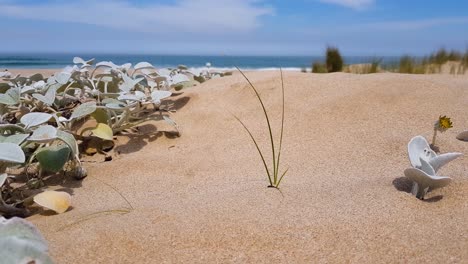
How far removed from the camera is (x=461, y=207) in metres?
1.13

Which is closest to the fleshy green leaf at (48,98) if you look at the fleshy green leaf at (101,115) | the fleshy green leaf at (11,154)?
the fleshy green leaf at (101,115)

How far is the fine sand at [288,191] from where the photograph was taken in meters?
0.95

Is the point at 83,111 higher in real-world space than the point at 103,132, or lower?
higher

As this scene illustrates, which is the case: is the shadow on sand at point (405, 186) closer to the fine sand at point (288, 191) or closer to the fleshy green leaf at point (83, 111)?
the fine sand at point (288, 191)

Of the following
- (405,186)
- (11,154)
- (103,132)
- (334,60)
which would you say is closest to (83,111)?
(103,132)

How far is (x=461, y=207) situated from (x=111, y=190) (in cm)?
110

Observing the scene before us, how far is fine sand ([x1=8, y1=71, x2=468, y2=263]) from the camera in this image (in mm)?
954

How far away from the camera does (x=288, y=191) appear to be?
1.29 metres

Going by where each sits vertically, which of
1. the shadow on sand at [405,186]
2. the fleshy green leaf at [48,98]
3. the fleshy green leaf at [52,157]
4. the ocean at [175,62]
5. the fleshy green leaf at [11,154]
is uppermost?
the fleshy green leaf at [48,98]

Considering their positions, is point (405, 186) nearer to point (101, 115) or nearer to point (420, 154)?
point (420, 154)

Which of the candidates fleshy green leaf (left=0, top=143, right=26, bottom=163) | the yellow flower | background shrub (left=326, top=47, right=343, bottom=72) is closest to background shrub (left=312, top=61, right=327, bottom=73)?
background shrub (left=326, top=47, right=343, bottom=72)

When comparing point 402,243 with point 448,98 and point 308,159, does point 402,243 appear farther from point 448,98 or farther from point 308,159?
point 448,98

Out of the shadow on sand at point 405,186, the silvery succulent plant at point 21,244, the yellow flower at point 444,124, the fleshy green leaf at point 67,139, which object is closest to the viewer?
the silvery succulent plant at point 21,244

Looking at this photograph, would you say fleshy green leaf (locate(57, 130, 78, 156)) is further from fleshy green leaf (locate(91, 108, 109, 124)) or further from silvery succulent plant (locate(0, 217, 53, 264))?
silvery succulent plant (locate(0, 217, 53, 264))
